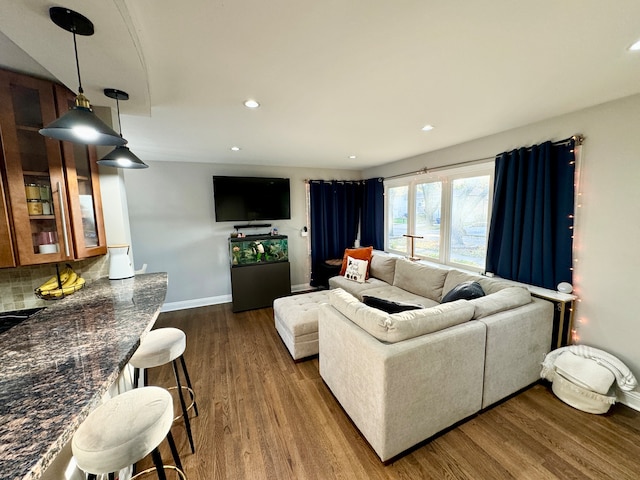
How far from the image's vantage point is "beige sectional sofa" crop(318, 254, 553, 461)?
153 cm

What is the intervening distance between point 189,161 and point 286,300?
9.02 feet

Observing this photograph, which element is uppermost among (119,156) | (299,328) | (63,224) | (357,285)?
(119,156)

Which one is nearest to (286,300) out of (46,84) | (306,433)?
(306,433)

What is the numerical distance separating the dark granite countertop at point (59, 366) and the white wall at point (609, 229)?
132 inches

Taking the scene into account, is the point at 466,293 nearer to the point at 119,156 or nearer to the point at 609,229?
the point at 609,229

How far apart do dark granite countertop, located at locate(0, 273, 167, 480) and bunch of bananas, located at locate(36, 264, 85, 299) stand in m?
0.06

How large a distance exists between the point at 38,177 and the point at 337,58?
6.34 feet

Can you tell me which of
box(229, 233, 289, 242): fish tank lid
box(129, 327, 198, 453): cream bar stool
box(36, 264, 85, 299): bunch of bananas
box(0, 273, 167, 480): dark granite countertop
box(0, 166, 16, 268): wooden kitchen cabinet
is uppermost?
A: box(0, 166, 16, 268): wooden kitchen cabinet

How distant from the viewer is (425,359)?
158 cm

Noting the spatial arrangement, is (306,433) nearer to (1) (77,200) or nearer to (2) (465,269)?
(1) (77,200)

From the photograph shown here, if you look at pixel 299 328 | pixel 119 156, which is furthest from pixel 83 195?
pixel 299 328

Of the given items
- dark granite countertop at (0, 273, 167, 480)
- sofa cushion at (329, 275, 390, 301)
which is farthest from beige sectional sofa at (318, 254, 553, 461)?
sofa cushion at (329, 275, 390, 301)

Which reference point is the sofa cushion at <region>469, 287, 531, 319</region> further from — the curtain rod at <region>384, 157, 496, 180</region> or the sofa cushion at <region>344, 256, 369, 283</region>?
the sofa cushion at <region>344, 256, 369, 283</region>

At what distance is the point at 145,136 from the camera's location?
267 centimetres
